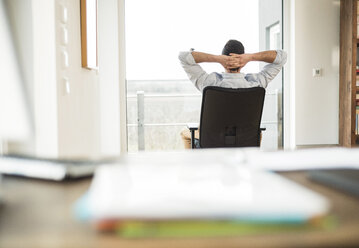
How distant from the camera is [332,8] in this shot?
4.74m

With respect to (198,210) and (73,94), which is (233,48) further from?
(198,210)

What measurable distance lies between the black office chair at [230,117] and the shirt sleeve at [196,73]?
0.51m

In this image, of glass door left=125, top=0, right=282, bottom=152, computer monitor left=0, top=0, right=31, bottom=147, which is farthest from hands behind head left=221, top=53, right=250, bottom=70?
computer monitor left=0, top=0, right=31, bottom=147

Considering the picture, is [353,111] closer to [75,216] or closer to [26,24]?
[26,24]

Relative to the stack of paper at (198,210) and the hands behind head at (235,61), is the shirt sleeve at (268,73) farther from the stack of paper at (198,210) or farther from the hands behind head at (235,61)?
the stack of paper at (198,210)

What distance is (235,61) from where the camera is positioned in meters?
3.14

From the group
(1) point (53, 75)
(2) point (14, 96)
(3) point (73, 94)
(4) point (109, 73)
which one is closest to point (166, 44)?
(4) point (109, 73)

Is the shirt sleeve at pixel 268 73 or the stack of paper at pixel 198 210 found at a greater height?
the shirt sleeve at pixel 268 73

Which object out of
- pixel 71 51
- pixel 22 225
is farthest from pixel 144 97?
pixel 22 225

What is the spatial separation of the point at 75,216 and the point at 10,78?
0.34m

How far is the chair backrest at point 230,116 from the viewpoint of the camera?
Result: 252cm

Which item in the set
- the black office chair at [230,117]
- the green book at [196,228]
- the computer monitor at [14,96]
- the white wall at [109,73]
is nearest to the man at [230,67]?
the black office chair at [230,117]

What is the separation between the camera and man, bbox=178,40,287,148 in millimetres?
3047

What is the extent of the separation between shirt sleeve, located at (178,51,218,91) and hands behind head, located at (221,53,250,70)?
148 mm
